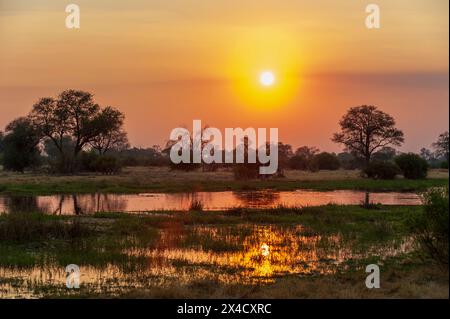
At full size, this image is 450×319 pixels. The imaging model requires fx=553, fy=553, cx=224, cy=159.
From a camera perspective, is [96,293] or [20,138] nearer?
[96,293]

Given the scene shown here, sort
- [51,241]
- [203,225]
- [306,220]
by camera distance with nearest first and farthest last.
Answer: [51,241] → [203,225] → [306,220]

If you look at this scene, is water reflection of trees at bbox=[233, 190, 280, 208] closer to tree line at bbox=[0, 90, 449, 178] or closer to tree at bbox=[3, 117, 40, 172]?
tree line at bbox=[0, 90, 449, 178]

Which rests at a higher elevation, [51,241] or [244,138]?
[244,138]

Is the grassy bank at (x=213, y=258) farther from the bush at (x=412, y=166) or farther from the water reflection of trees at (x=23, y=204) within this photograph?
the bush at (x=412, y=166)

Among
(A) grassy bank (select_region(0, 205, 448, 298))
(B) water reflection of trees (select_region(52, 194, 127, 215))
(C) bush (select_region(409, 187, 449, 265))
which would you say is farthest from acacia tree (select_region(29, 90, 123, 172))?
(C) bush (select_region(409, 187, 449, 265))

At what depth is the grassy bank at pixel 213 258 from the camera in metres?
11.5

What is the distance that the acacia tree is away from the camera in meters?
70.7

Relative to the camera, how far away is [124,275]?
43.0ft

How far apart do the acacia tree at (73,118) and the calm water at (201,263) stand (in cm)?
5430

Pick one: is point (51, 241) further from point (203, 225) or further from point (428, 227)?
point (428, 227)

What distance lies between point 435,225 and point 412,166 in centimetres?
5118

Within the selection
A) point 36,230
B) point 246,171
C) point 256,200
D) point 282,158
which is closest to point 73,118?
point 246,171
